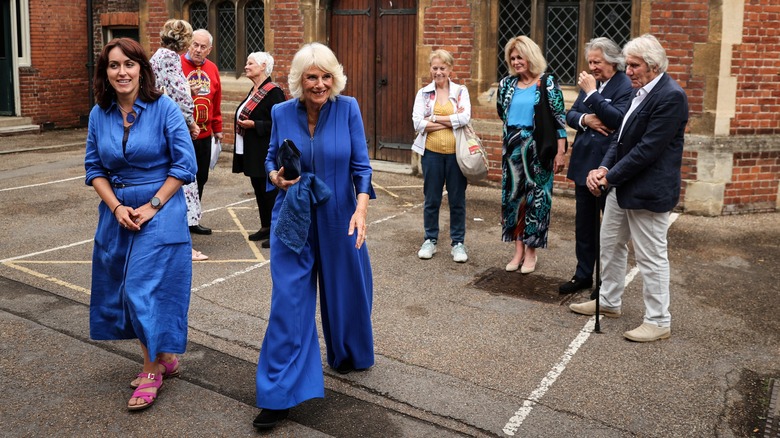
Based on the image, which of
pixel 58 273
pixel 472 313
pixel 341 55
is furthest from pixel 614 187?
pixel 341 55

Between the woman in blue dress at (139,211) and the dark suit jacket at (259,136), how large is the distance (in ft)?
11.0

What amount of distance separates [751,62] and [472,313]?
5.39m

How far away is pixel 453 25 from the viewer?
11.4m

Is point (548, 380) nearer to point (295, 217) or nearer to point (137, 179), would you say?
point (295, 217)

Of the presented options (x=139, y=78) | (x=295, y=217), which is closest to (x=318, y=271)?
(x=295, y=217)

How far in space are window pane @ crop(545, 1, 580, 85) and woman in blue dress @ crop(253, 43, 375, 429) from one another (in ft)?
21.9

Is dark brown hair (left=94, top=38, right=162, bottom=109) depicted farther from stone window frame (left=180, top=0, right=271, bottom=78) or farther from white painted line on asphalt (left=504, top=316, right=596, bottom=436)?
stone window frame (left=180, top=0, right=271, bottom=78)

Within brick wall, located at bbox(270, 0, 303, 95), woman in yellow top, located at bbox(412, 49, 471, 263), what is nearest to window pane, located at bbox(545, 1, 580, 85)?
woman in yellow top, located at bbox(412, 49, 471, 263)

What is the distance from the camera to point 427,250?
25.6 feet

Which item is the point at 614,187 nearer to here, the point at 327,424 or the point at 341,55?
the point at 327,424

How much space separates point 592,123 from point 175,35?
142 inches

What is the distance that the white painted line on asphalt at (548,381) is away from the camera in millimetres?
4469

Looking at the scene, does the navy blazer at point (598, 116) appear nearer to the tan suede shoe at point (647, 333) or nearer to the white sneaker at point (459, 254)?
the tan suede shoe at point (647, 333)

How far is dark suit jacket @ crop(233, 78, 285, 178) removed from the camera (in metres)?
8.06
